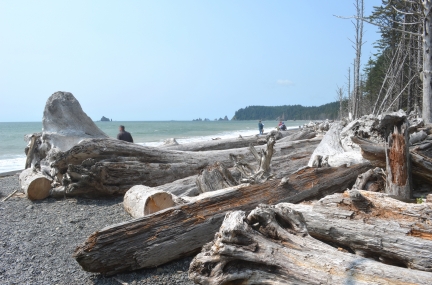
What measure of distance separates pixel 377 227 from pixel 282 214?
97 cm

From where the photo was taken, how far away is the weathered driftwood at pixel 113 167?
7.55 m

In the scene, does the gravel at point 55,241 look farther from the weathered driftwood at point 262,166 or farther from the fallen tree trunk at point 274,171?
the weathered driftwood at point 262,166

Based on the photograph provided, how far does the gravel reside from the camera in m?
3.92

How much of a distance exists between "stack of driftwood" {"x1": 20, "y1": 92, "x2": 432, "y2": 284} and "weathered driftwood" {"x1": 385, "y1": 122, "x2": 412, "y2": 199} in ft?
0.04

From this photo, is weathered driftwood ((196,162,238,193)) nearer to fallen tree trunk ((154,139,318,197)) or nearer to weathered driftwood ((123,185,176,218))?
fallen tree trunk ((154,139,318,197))

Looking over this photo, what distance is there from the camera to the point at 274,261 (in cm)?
287

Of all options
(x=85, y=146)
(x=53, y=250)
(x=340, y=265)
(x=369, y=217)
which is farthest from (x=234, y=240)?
(x=85, y=146)

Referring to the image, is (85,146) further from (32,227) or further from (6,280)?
(6,280)

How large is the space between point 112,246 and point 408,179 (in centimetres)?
367

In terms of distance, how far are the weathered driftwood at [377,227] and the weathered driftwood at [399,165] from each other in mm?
717

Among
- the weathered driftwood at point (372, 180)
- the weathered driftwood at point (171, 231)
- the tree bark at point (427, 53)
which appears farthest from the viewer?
the tree bark at point (427, 53)

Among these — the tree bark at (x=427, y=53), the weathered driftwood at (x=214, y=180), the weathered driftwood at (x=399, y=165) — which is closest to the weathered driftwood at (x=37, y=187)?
the weathered driftwood at (x=214, y=180)

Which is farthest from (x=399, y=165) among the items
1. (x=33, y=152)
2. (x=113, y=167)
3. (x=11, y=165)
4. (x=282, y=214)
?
(x=11, y=165)

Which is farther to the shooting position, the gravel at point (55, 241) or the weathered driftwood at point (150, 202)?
the weathered driftwood at point (150, 202)
